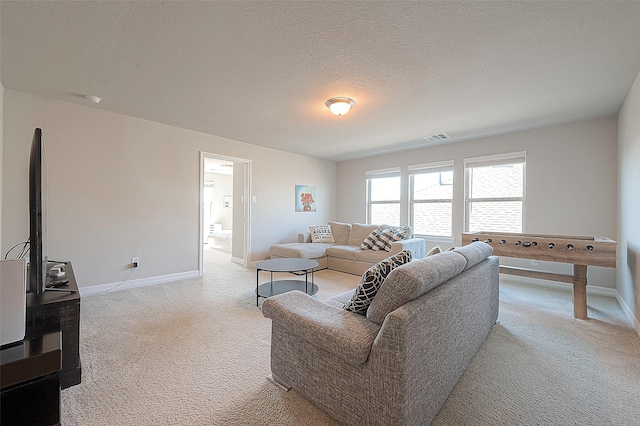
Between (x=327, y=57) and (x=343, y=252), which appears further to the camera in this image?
(x=343, y=252)

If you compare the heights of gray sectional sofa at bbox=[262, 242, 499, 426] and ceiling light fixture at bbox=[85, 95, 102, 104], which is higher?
ceiling light fixture at bbox=[85, 95, 102, 104]

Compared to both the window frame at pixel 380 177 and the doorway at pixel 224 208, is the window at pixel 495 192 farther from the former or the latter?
the doorway at pixel 224 208

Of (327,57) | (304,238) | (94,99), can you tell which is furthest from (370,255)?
(94,99)

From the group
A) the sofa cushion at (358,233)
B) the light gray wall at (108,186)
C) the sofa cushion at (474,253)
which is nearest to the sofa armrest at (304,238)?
the sofa cushion at (358,233)

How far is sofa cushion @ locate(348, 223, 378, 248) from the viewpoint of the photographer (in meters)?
5.34

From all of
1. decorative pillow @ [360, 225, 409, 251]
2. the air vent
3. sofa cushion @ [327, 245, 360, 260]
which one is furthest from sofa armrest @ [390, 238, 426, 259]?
the air vent

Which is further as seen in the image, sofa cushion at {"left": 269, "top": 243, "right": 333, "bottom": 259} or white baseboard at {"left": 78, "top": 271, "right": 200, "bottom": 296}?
sofa cushion at {"left": 269, "top": 243, "right": 333, "bottom": 259}

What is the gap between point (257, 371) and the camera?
188 centimetres

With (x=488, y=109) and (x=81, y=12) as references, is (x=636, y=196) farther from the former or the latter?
(x=81, y=12)

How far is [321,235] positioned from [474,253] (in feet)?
12.6

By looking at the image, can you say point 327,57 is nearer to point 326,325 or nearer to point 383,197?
point 326,325

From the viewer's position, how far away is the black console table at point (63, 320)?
62.4 inches

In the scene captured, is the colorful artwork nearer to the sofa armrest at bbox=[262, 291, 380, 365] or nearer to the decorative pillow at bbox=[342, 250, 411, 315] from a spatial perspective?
the sofa armrest at bbox=[262, 291, 380, 365]

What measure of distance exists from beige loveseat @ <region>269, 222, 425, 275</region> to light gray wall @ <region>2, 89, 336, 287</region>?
1.67 meters
